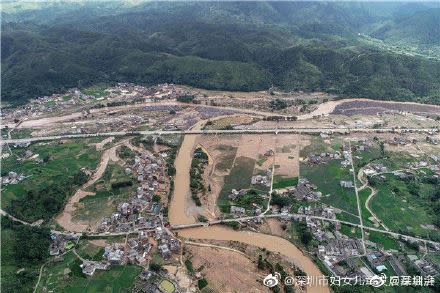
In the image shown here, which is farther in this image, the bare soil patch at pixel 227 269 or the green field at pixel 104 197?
the green field at pixel 104 197

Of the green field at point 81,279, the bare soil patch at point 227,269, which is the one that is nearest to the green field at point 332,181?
the bare soil patch at point 227,269

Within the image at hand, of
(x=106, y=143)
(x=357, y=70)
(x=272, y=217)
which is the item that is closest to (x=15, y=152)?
(x=106, y=143)

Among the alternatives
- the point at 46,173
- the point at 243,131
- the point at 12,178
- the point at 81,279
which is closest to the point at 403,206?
the point at 243,131

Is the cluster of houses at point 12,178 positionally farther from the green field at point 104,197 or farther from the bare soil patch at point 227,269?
the bare soil patch at point 227,269

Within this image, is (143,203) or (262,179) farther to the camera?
(262,179)

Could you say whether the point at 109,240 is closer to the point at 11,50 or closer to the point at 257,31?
the point at 11,50

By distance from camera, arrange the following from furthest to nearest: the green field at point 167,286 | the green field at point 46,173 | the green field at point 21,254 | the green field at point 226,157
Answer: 1. the green field at point 226,157
2. the green field at point 46,173
3. the green field at point 21,254
4. the green field at point 167,286

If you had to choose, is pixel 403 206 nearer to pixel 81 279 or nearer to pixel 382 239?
pixel 382 239

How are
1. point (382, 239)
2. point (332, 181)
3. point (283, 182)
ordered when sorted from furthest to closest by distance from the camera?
point (332, 181), point (283, 182), point (382, 239)
